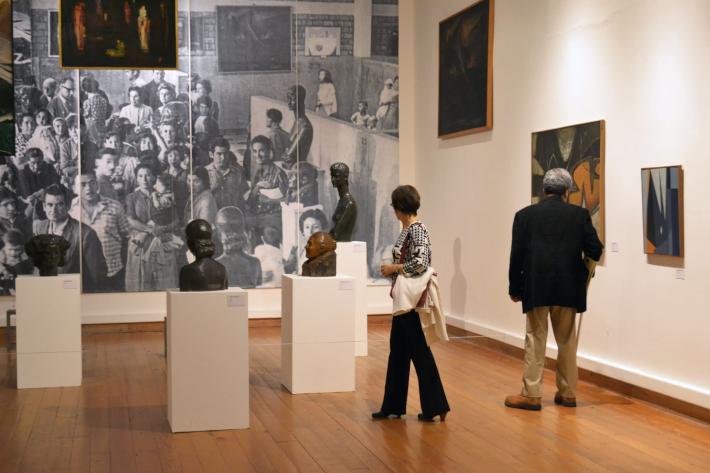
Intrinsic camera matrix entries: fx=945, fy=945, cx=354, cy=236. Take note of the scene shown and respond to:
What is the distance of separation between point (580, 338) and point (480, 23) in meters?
5.00

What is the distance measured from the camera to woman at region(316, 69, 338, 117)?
15742 mm

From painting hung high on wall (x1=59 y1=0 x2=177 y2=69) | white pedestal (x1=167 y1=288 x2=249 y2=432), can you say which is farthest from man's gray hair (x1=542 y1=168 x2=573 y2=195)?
painting hung high on wall (x1=59 y1=0 x2=177 y2=69)

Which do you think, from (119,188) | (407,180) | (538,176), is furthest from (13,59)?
(538,176)

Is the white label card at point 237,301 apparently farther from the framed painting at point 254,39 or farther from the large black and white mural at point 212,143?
the framed painting at point 254,39

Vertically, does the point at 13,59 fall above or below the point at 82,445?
above

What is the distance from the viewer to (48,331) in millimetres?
10117

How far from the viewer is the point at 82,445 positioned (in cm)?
755

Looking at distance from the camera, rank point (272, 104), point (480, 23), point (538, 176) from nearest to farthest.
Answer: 1. point (538, 176)
2. point (480, 23)
3. point (272, 104)

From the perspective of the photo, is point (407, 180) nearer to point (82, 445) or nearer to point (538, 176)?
point (538, 176)

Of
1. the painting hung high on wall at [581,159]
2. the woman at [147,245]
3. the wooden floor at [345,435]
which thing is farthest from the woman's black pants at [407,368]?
the woman at [147,245]

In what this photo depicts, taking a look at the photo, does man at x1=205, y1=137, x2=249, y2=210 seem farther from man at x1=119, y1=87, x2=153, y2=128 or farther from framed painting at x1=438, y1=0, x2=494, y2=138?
framed painting at x1=438, y1=0, x2=494, y2=138

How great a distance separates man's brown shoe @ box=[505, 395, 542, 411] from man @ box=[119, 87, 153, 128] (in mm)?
8445

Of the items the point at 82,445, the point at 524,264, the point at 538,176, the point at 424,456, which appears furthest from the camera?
the point at 538,176

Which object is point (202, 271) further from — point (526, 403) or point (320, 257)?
point (526, 403)
